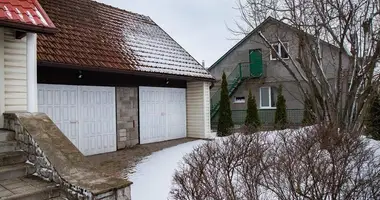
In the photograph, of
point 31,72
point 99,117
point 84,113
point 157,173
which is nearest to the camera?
point 31,72

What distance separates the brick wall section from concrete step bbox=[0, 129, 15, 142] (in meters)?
5.75

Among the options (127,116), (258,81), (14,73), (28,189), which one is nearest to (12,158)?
(28,189)

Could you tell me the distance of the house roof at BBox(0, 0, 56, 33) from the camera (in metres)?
5.22

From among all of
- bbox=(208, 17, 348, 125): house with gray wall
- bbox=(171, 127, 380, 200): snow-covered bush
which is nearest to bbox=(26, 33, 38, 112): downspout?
bbox=(171, 127, 380, 200): snow-covered bush

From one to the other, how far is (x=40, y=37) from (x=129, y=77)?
3198mm

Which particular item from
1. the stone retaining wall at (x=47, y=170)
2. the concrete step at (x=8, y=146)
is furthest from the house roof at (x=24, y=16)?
the concrete step at (x=8, y=146)

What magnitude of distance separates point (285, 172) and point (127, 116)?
846 centimetres

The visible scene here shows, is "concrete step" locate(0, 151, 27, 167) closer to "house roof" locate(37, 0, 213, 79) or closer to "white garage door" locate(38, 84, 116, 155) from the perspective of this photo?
"house roof" locate(37, 0, 213, 79)

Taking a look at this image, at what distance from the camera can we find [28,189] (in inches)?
170

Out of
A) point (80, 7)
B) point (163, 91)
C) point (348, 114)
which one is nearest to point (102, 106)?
point (163, 91)

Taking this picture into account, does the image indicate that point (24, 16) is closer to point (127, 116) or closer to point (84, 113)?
point (84, 113)

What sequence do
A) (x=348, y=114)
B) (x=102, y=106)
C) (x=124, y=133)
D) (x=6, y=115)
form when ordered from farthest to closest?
(x=124, y=133)
(x=102, y=106)
(x=348, y=114)
(x=6, y=115)

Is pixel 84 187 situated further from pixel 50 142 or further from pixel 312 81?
pixel 312 81

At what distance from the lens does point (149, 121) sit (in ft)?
40.5
